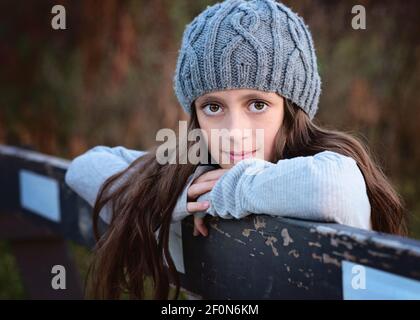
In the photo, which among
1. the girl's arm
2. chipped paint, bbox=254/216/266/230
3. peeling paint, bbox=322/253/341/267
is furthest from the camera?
the girl's arm

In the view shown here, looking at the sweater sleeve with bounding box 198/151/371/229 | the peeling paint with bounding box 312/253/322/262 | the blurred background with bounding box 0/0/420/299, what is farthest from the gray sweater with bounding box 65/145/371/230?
the blurred background with bounding box 0/0/420/299

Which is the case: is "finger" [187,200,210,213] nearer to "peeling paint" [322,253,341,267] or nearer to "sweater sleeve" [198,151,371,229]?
"sweater sleeve" [198,151,371,229]

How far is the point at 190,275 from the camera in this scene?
6.31 ft

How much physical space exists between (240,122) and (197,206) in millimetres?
312

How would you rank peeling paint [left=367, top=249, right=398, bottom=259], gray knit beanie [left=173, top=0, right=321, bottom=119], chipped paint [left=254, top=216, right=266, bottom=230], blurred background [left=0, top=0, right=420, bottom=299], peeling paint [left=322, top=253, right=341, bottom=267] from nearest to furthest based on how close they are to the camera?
peeling paint [left=367, top=249, right=398, bottom=259] → peeling paint [left=322, top=253, right=341, bottom=267] → chipped paint [left=254, top=216, right=266, bottom=230] → gray knit beanie [left=173, top=0, right=321, bottom=119] → blurred background [left=0, top=0, right=420, bottom=299]

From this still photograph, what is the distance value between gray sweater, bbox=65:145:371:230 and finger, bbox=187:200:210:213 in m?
0.02

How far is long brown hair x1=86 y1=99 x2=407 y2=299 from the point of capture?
6.48ft

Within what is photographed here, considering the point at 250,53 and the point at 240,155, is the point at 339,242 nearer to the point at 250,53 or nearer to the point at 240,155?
the point at 240,155

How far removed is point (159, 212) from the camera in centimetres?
196

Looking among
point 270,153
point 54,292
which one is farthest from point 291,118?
point 54,292

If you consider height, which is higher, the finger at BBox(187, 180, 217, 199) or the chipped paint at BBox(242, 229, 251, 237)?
the finger at BBox(187, 180, 217, 199)

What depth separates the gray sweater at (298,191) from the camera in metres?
1.44

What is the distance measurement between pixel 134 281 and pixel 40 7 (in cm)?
493

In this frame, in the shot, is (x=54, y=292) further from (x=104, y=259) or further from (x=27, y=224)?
(x=104, y=259)
